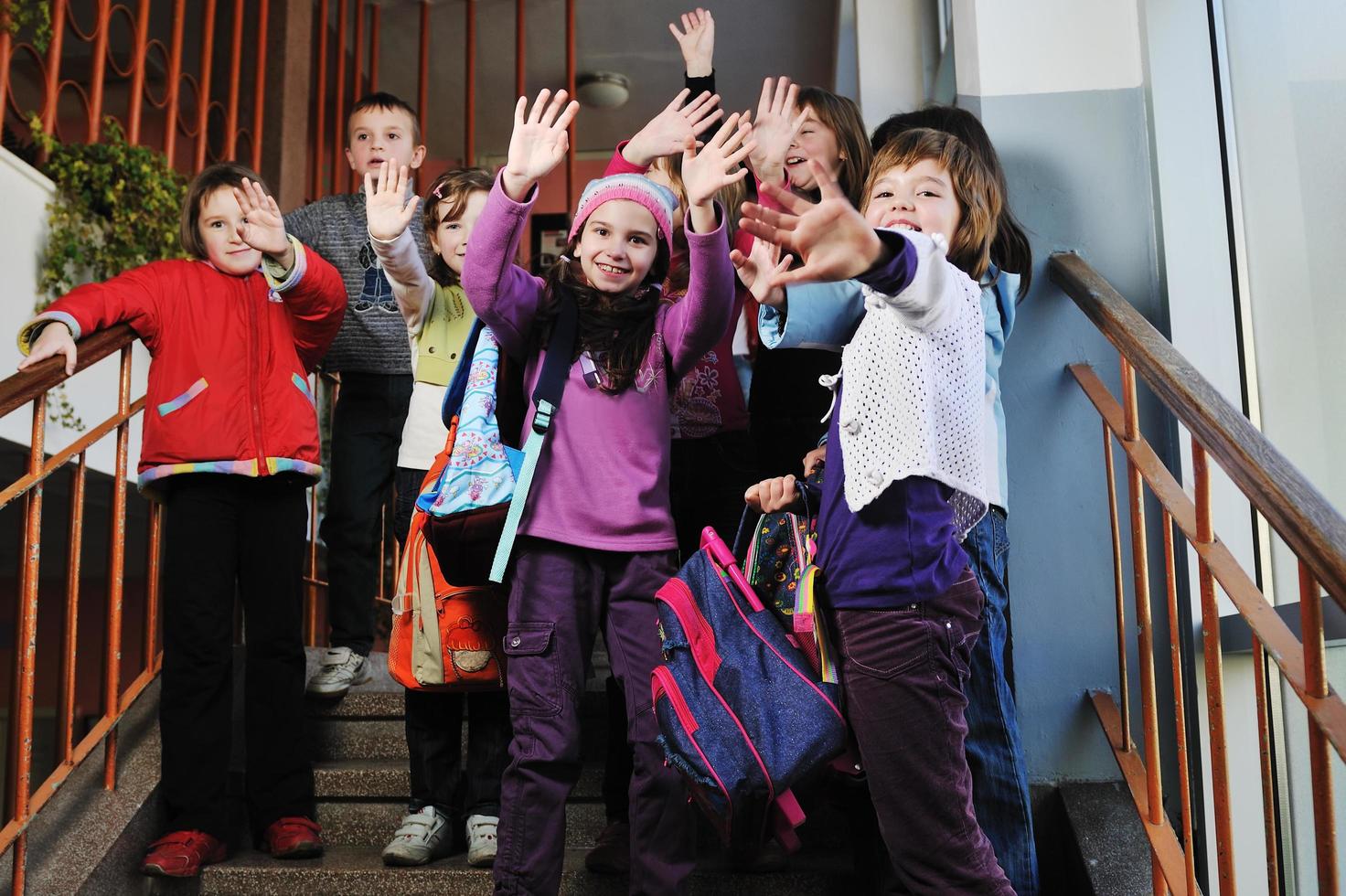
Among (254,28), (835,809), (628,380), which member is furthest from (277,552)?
(254,28)

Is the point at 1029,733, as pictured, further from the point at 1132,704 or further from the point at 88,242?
the point at 88,242

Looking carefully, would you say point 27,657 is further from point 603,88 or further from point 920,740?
point 603,88

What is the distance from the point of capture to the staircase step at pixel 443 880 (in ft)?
6.84

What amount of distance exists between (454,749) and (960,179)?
54.4 inches

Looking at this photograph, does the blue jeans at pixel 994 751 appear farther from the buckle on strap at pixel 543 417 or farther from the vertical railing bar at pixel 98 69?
the vertical railing bar at pixel 98 69

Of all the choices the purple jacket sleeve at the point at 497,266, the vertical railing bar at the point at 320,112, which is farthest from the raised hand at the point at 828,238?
the vertical railing bar at the point at 320,112

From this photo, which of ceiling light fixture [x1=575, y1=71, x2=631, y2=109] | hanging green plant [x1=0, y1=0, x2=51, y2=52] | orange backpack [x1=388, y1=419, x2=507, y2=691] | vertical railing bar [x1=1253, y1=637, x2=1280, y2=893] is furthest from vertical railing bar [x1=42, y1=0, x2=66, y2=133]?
ceiling light fixture [x1=575, y1=71, x2=631, y2=109]

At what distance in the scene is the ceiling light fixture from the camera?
702cm

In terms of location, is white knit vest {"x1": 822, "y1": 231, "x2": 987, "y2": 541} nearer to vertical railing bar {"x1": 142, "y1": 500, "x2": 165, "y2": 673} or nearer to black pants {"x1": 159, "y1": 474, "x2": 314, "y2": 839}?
black pants {"x1": 159, "y1": 474, "x2": 314, "y2": 839}

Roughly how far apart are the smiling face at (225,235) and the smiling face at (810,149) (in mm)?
1106

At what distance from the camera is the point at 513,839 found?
1.83 m

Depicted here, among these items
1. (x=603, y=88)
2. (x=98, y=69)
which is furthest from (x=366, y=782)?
(x=603, y=88)

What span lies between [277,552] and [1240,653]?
5.92 ft

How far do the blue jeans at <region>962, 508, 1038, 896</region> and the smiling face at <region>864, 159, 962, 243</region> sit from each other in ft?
1.57
